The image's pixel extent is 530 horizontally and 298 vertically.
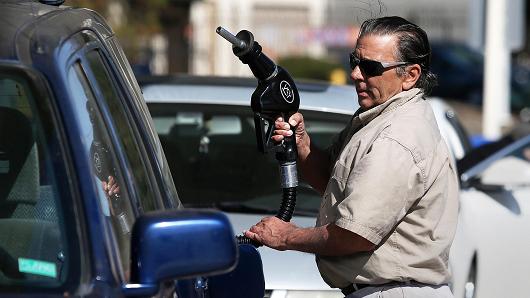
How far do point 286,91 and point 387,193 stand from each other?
0.64 m

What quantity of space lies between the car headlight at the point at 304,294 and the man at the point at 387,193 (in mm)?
1083

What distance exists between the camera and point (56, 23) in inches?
119

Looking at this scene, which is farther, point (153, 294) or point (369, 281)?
point (369, 281)

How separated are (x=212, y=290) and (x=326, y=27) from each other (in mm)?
29360

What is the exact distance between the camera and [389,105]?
12.1ft

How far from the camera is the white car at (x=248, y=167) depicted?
5.81 meters

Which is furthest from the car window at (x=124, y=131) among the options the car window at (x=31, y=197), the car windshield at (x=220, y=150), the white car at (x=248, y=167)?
the car windshield at (x=220, y=150)

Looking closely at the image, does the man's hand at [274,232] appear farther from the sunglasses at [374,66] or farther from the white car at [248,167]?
the white car at [248,167]

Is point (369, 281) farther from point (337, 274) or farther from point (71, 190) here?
point (71, 190)

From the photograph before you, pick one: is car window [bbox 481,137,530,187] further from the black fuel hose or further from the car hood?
the black fuel hose

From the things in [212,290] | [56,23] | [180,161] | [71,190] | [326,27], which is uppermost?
[56,23]

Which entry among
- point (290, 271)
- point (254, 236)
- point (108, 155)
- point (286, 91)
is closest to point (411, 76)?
point (286, 91)

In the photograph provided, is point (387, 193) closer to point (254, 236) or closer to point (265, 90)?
point (254, 236)

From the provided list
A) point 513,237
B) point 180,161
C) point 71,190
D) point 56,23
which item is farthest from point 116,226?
point 513,237
